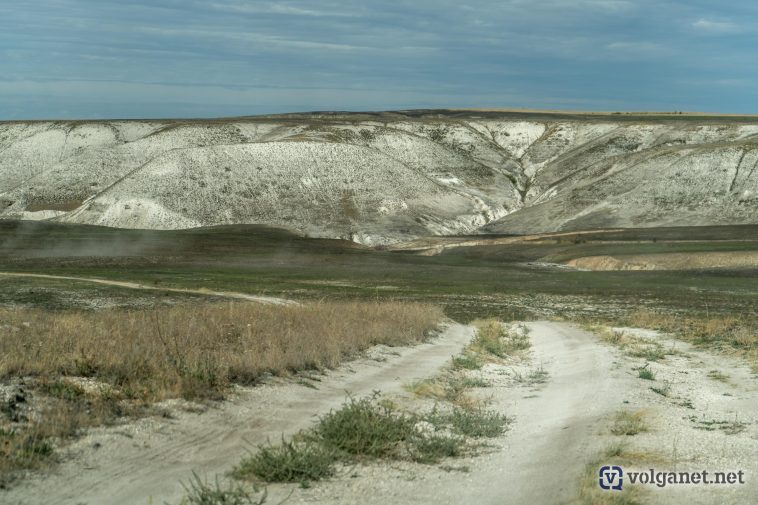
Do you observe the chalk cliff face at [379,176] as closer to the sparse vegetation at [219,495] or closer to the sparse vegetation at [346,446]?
the sparse vegetation at [346,446]

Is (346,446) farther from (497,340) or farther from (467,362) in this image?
(497,340)

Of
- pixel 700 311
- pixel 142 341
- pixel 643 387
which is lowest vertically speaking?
pixel 700 311

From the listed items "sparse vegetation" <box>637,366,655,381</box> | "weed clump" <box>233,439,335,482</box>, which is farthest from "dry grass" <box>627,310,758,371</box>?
"weed clump" <box>233,439,335,482</box>

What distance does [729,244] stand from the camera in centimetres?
8012

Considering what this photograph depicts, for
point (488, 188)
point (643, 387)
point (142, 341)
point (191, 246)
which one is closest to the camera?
point (142, 341)

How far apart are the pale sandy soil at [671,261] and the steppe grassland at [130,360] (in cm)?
5520

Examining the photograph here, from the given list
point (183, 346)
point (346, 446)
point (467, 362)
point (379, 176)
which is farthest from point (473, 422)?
point (379, 176)

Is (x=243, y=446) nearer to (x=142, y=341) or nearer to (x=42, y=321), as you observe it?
(x=142, y=341)

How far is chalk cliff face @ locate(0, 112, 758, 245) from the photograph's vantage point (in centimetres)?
12012

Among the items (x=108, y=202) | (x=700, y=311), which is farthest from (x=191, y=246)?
(x=700, y=311)

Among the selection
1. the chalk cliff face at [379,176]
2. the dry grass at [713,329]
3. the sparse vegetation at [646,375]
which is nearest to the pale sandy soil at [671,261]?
the dry grass at [713,329]

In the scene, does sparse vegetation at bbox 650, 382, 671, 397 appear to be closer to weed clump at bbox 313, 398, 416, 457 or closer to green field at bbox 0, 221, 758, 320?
weed clump at bbox 313, 398, 416, 457

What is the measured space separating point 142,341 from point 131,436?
484cm

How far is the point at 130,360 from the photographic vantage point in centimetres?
1333
